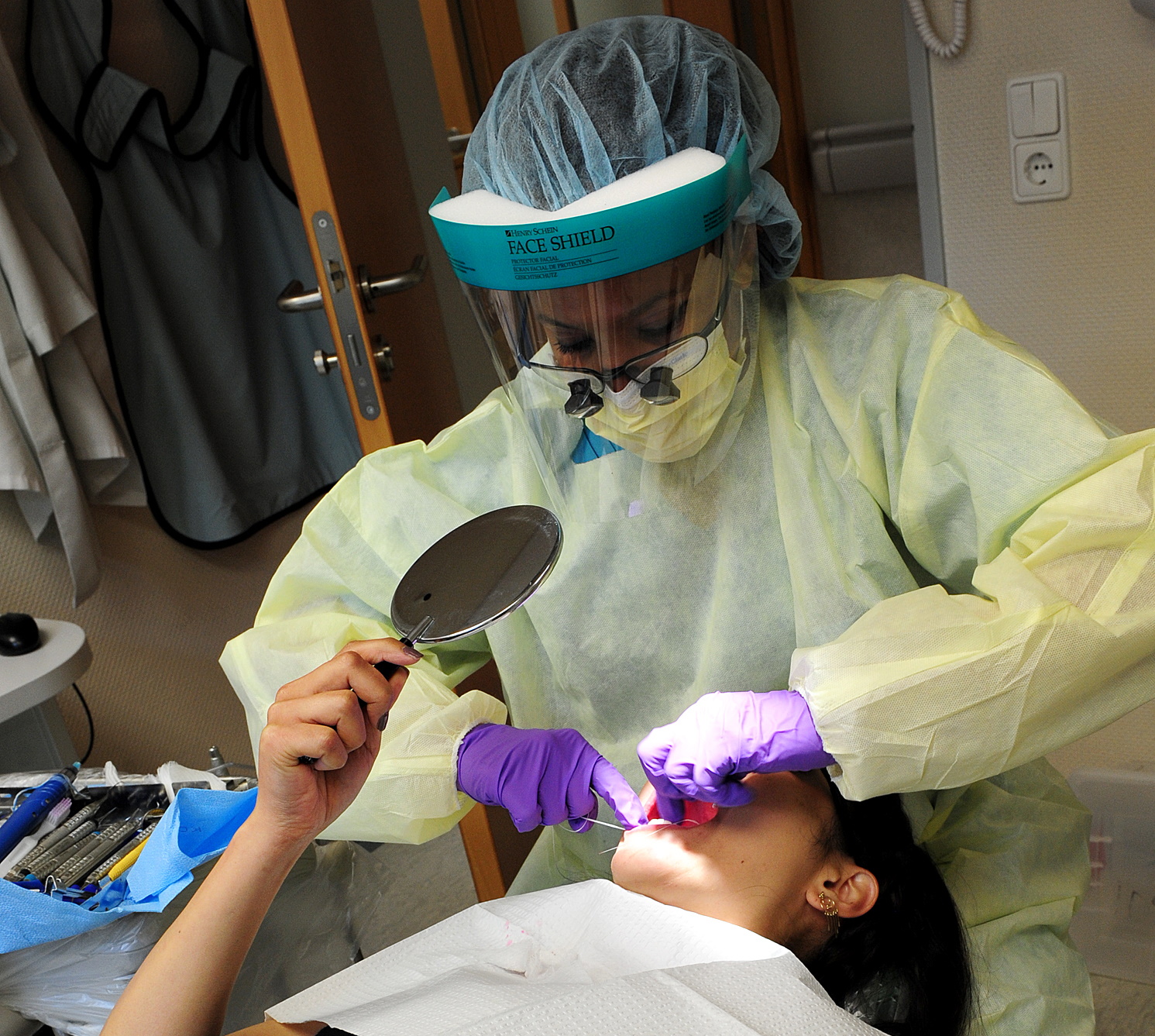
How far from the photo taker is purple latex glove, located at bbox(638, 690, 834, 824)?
895 millimetres

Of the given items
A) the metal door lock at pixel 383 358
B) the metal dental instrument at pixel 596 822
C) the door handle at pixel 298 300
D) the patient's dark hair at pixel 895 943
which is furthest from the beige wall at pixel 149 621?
the patient's dark hair at pixel 895 943

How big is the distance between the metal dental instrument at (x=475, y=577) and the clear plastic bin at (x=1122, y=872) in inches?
48.4

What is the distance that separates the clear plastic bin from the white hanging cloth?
1794 mm

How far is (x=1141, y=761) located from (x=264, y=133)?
7.11ft

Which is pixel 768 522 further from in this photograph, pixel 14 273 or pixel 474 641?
pixel 14 273

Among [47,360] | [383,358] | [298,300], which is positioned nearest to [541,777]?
[383,358]

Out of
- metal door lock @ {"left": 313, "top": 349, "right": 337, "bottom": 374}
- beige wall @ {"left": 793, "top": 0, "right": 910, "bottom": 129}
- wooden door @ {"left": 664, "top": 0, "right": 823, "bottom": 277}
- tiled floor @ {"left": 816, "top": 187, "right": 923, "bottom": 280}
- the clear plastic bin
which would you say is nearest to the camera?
metal door lock @ {"left": 313, "top": 349, "right": 337, "bottom": 374}

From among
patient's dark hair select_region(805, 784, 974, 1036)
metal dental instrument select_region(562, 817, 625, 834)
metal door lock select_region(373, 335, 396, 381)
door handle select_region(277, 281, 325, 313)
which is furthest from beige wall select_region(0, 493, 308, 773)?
patient's dark hair select_region(805, 784, 974, 1036)

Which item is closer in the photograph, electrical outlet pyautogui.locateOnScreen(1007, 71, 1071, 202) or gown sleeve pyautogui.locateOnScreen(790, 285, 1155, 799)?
gown sleeve pyautogui.locateOnScreen(790, 285, 1155, 799)

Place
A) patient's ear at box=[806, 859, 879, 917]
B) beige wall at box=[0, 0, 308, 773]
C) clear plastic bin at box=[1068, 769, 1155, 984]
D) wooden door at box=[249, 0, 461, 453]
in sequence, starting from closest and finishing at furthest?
patient's ear at box=[806, 859, 879, 917] < wooden door at box=[249, 0, 461, 453] < clear plastic bin at box=[1068, 769, 1155, 984] < beige wall at box=[0, 0, 308, 773]

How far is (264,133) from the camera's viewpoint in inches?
91.4

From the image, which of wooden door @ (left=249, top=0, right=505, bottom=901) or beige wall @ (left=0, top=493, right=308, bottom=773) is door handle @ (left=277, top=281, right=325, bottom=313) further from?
beige wall @ (left=0, top=493, right=308, bottom=773)

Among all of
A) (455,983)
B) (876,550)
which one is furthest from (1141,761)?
(455,983)

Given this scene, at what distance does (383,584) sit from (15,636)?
0.69 meters
